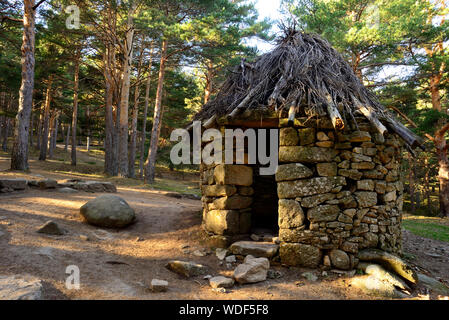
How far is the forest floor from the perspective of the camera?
2.97m

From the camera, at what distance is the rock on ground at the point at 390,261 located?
351cm

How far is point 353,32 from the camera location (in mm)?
9875

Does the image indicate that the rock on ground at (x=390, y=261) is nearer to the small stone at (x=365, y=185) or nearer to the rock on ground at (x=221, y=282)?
the small stone at (x=365, y=185)

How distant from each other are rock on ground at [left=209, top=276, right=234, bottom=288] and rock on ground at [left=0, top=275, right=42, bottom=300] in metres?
1.94

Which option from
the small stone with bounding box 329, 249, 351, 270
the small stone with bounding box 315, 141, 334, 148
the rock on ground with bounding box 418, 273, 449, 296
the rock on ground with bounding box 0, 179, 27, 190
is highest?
the small stone with bounding box 315, 141, 334, 148

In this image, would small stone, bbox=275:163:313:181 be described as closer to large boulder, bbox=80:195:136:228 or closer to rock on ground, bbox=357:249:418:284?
rock on ground, bbox=357:249:418:284

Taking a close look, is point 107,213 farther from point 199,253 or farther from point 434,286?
point 434,286

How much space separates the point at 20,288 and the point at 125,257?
5.43ft

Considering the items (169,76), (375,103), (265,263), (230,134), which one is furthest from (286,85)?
(169,76)

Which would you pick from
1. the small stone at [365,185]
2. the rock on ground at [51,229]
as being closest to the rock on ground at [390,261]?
the small stone at [365,185]

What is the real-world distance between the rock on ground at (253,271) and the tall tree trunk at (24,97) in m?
9.82

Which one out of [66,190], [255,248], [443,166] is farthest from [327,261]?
[443,166]

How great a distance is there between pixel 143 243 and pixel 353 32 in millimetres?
10968

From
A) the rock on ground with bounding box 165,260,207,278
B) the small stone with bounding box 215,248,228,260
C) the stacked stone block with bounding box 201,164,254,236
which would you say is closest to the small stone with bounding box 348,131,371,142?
the stacked stone block with bounding box 201,164,254,236
